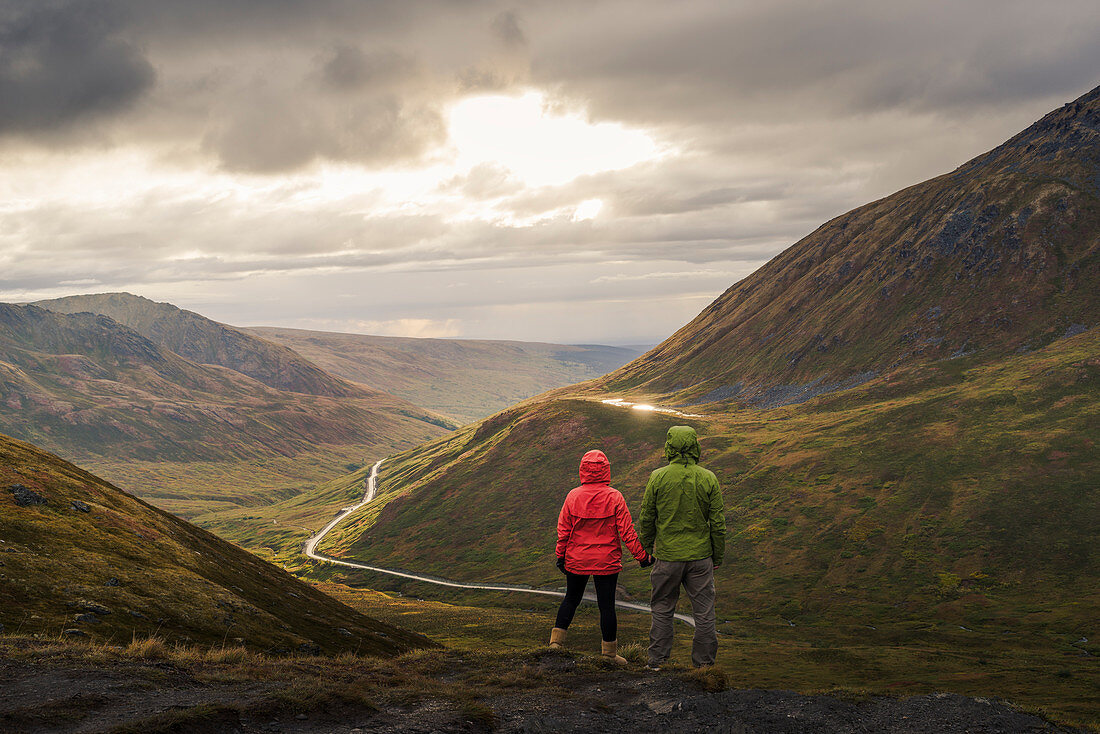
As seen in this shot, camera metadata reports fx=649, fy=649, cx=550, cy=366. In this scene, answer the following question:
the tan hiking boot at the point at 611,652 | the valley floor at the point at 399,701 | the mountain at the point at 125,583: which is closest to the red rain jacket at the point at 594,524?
the tan hiking boot at the point at 611,652

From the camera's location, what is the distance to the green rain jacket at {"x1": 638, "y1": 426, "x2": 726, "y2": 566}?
19.5 metres

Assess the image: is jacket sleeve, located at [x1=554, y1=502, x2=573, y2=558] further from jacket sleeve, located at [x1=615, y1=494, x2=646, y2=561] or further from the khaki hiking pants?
the khaki hiking pants

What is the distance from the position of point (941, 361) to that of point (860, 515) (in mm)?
92416

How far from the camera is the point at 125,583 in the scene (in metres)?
36.8

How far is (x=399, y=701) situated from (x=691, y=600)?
28.9ft

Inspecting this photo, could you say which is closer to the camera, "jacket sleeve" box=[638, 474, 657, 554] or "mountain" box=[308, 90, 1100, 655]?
"jacket sleeve" box=[638, 474, 657, 554]

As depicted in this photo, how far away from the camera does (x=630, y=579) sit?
428ft

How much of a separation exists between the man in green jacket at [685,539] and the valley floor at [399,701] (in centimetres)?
142

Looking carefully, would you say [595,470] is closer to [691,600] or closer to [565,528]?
[565,528]

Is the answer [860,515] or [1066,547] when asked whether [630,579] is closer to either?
[860,515]

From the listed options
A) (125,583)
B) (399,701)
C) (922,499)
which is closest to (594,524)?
(399,701)

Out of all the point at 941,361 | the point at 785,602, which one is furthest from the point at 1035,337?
the point at 785,602

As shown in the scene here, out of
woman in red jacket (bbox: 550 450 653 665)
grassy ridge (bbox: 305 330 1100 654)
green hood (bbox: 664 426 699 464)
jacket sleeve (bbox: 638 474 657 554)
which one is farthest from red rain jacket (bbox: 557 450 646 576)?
grassy ridge (bbox: 305 330 1100 654)

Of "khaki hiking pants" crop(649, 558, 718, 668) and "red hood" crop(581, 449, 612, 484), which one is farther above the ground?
"red hood" crop(581, 449, 612, 484)
